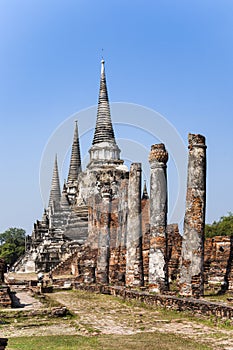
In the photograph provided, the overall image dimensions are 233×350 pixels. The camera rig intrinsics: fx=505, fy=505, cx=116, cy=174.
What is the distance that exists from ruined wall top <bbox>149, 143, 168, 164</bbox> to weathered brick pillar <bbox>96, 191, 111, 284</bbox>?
6.43 meters

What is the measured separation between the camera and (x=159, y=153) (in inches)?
589

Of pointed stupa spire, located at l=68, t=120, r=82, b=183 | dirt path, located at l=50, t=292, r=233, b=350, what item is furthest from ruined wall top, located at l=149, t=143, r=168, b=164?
pointed stupa spire, located at l=68, t=120, r=82, b=183

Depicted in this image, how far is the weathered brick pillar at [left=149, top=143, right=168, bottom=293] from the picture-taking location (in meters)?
14.1

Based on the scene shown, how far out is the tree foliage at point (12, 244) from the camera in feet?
220

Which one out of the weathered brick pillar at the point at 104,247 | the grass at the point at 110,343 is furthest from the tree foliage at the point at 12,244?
the grass at the point at 110,343

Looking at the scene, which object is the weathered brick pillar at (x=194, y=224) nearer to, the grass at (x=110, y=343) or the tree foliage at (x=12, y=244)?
the grass at (x=110, y=343)

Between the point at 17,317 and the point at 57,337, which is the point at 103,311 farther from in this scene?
the point at 57,337

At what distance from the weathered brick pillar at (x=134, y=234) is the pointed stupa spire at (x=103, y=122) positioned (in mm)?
32248

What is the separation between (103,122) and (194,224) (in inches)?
1494

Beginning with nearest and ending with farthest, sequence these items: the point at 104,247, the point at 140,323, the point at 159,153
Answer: the point at 140,323, the point at 159,153, the point at 104,247

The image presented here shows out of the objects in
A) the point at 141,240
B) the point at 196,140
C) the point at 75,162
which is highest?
the point at 75,162

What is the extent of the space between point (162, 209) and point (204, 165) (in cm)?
216

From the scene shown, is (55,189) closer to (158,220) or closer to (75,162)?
(75,162)

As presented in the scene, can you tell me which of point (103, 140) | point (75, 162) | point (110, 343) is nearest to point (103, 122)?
point (103, 140)
